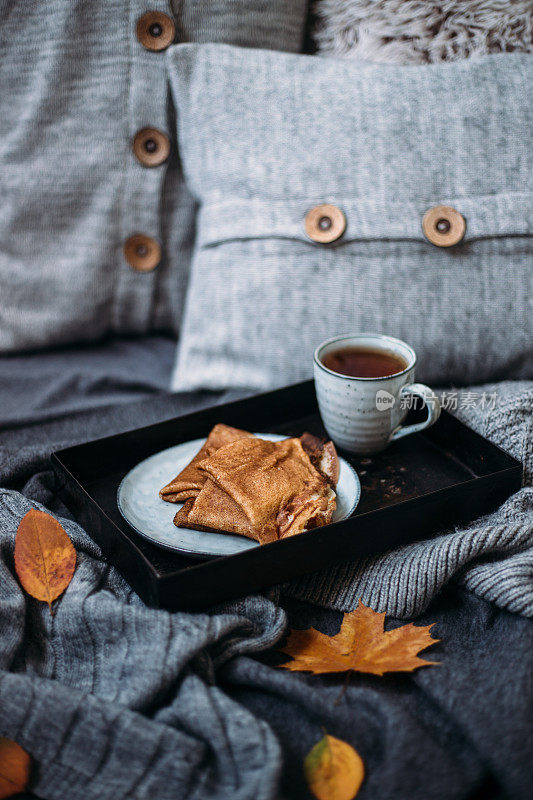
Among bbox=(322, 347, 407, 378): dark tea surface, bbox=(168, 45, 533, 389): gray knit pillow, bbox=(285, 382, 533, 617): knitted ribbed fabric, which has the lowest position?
bbox=(285, 382, 533, 617): knitted ribbed fabric

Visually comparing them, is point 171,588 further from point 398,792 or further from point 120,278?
point 120,278

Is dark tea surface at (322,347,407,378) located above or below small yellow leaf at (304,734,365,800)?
above

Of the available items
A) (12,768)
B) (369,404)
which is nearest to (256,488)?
(369,404)

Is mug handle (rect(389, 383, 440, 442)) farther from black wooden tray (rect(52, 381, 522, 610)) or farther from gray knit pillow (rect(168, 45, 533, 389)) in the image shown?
gray knit pillow (rect(168, 45, 533, 389))

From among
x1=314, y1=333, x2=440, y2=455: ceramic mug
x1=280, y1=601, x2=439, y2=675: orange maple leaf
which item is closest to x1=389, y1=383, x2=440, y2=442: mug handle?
x1=314, y1=333, x2=440, y2=455: ceramic mug

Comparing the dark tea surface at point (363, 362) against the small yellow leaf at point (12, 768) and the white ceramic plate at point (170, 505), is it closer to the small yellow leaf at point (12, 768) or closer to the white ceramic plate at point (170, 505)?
the white ceramic plate at point (170, 505)

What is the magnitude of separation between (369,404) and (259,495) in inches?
7.0

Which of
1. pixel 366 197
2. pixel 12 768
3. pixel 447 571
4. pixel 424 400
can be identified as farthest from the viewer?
pixel 366 197

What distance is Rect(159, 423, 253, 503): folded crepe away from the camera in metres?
0.72

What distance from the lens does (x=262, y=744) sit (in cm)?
53

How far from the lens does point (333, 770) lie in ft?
1.78

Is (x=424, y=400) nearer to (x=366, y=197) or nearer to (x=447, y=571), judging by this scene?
(x=447, y=571)

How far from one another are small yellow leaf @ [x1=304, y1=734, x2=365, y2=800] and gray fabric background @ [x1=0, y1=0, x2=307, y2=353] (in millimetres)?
766

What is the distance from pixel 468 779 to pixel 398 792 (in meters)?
0.06
